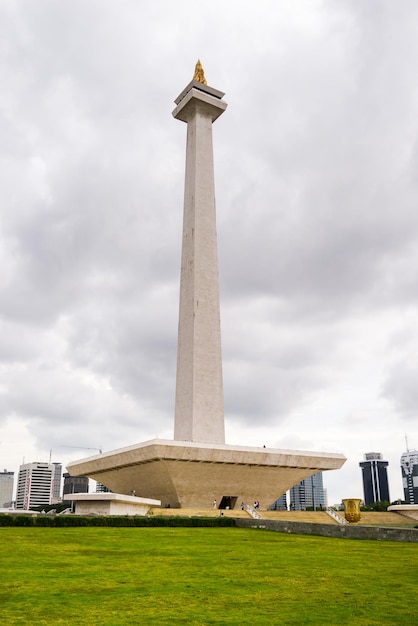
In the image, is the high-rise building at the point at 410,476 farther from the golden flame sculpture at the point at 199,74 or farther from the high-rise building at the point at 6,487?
the high-rise building at the point at 6,487

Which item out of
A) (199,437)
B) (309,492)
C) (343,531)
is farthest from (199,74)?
(309,492)

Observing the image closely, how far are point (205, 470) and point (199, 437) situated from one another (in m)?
2.17

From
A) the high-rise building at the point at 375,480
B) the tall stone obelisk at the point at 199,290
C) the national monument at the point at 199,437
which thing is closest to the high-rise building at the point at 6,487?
the high-rise building at the point at 375,480

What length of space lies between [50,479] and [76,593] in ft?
508

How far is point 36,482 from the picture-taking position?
14912cm

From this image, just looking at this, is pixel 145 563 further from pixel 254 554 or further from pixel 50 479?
pixel 50 479

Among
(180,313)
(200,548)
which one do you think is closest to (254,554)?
(200,548)

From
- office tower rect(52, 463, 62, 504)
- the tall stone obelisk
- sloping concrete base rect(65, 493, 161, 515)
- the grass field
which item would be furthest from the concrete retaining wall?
office tower rect(52, 463, 62, 504)

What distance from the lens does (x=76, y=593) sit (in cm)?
750

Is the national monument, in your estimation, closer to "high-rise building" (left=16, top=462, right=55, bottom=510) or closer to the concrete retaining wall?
the concrete retaining wall

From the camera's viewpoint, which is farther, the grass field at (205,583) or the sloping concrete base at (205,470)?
the sloping concrete base at (205,470)

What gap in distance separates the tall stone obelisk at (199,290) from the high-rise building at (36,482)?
11993cm

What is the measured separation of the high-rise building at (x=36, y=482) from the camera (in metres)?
146

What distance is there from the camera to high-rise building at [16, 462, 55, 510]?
14562 centimetres
